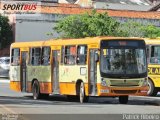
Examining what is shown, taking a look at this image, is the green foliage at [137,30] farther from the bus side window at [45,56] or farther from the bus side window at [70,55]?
the bus side window at [70,55]

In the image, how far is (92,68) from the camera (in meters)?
23.1

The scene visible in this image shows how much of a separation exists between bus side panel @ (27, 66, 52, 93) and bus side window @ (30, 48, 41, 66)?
247 millimetres

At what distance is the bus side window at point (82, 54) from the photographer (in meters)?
23.7

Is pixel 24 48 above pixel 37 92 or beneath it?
above

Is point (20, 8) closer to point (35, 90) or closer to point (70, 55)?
point (35, 90)

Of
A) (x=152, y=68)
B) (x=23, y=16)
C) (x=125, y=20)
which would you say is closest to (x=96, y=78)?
(x=152, y=68)

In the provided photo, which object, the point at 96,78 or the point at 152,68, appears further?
the point at 152,68

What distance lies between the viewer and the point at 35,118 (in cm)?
1611

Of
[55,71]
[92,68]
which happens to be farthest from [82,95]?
[55,71]

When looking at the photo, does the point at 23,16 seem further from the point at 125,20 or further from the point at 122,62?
the point at 122,62

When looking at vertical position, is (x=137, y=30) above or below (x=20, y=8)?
below

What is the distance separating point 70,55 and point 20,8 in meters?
45.3

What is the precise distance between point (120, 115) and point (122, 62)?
5609 mm

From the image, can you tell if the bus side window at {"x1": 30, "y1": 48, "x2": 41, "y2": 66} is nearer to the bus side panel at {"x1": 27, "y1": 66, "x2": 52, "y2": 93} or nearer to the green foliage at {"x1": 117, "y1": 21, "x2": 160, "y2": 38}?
the bus side panel at {"x1": 27, "y1": 66, "x2": 52, "y2": 93}
